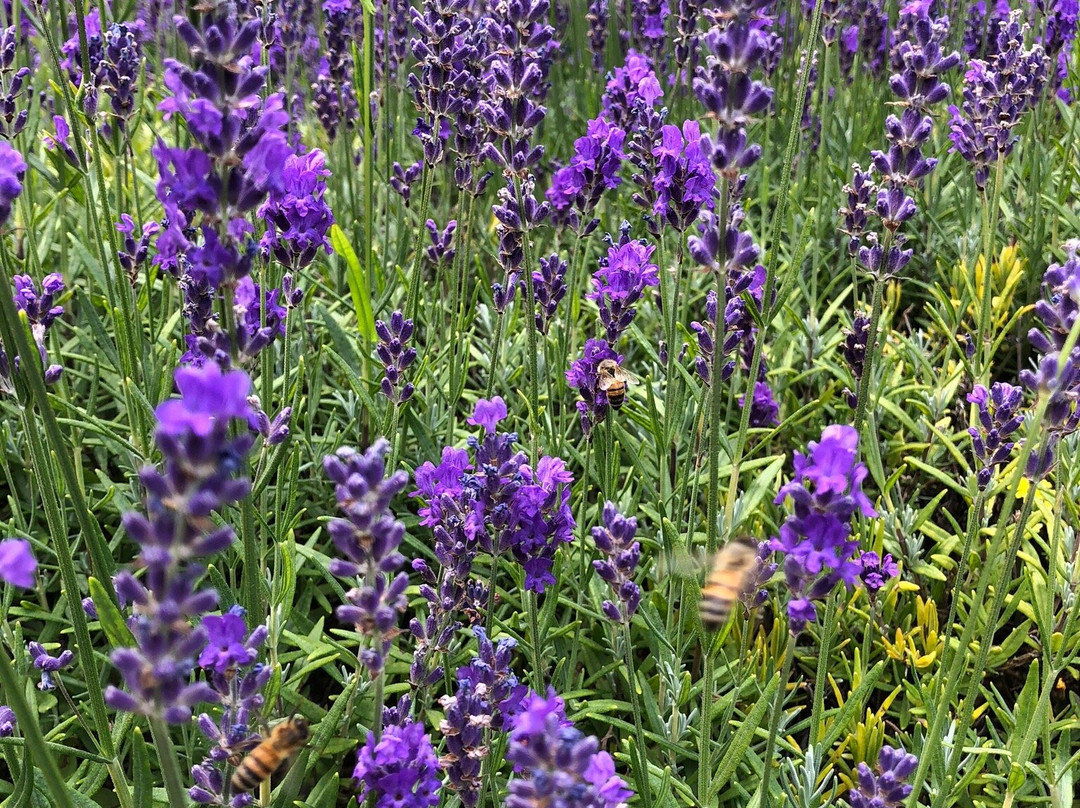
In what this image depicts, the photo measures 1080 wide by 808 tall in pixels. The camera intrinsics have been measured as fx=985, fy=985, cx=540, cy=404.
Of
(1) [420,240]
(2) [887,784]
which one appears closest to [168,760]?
(2) [887,784]

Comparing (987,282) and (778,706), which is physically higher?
(987,282)

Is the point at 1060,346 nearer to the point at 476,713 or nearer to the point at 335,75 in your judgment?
the point at 476,713

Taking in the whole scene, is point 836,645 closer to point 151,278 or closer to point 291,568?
point 291,568

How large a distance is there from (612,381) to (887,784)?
126 centimetres

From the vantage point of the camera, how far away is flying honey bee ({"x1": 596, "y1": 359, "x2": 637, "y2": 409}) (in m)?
2.72

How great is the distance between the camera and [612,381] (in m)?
2.73

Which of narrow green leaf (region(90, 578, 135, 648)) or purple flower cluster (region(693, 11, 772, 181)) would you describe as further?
purple flower cluster (region(693, 11, 772, 181))

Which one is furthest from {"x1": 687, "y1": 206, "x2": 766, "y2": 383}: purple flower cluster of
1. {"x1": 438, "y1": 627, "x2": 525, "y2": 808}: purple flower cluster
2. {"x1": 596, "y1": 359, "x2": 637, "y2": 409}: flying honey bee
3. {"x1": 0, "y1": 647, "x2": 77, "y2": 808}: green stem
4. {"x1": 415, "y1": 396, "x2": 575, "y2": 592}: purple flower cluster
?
{"x1": 0, "y1": 647, "x2": 77, "y2": 808}: green stem

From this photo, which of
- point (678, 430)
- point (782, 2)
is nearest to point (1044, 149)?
point (782, 2)

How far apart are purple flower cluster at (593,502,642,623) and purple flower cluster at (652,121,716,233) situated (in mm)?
1046

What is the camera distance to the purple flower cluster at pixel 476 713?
70.6 inches

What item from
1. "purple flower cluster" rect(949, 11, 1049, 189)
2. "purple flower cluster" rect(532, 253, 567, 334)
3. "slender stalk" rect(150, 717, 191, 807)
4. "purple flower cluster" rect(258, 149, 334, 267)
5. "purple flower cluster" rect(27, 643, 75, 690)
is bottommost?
"purple flower cluster" rect(27, 643, 75, 690)

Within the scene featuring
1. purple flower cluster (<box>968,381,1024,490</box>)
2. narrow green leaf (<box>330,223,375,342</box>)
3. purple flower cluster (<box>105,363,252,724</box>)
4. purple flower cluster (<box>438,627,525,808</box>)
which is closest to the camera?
purple flower cluster (<box>105,363,252,724</box>)

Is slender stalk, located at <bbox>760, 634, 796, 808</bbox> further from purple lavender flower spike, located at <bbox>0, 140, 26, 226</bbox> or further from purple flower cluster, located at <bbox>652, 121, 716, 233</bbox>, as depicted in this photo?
purple lavender flower spike, located at <bbox>0, 140, 26, 226</bbox>
